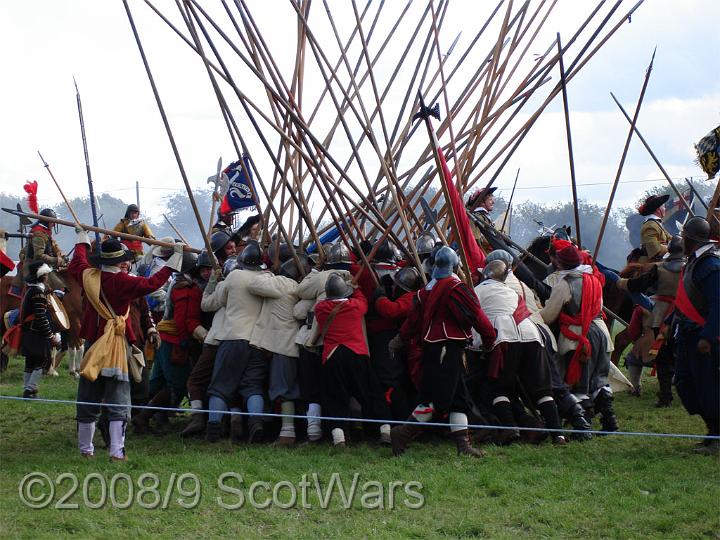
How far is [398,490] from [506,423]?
1.68m

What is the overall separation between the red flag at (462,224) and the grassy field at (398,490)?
1.59 metres

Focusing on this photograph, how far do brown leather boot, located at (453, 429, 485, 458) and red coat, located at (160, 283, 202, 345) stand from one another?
8.78ft

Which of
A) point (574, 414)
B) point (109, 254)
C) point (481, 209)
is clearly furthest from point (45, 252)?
point (574, 414)

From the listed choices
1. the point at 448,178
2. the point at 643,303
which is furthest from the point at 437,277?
the point at 643,303

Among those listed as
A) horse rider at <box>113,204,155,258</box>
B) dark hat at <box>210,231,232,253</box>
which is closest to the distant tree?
horse rider at <box>113,204,155,258</box>

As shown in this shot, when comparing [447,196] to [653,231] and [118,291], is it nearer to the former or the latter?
[118,291]

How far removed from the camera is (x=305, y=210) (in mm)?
9180

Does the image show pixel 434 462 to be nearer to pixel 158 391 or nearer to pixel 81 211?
pixel 158 391

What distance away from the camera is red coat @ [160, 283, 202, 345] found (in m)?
9.17

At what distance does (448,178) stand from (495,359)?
147cm

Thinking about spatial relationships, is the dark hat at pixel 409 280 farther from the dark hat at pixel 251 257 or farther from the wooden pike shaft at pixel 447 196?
the dark hat at pixel 251 257

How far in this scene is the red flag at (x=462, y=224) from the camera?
26.7 ft

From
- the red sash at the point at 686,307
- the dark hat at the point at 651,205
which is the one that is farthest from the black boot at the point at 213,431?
the dark hat at the point at 651,205

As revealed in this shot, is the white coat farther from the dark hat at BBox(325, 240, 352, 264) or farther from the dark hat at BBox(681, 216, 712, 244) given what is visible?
the dark hat at BBox(681, 216, 712, 244)
